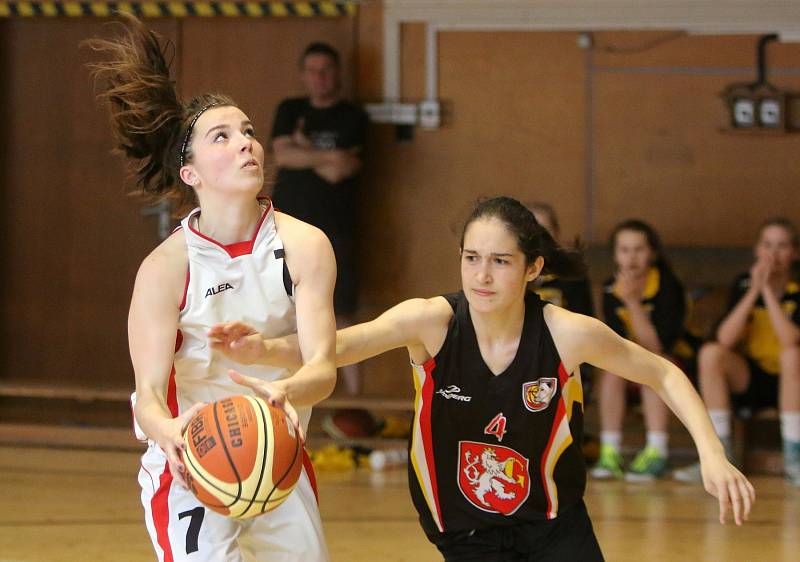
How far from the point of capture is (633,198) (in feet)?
23.2

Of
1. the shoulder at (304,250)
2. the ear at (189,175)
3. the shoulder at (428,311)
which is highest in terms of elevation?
the ear at (189,175)

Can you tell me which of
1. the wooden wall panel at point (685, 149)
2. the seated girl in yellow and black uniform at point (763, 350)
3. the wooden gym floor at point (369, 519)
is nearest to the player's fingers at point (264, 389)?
the wooden gym floor at point (369, 519)

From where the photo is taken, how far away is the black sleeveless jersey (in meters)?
3.36

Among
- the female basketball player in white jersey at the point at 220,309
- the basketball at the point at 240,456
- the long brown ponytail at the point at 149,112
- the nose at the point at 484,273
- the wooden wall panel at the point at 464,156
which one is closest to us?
the basketball at the point at 240,456

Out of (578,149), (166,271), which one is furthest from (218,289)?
(578,149)

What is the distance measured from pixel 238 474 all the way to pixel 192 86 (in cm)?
505

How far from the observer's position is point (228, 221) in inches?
127

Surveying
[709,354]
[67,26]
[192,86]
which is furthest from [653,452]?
[67,26]

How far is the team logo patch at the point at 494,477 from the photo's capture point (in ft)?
11.1

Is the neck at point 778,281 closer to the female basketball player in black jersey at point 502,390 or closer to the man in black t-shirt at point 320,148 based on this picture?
the man in black t-shirt at point 320,148

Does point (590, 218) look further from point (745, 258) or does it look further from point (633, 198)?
point (745, 258)

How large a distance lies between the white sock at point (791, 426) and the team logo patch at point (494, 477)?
2.95 metres

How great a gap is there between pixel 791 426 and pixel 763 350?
431mm

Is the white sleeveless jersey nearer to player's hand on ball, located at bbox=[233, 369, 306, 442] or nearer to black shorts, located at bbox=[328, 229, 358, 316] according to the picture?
player's hand on ball, located at bbox=[233, 369, 306, 442]
